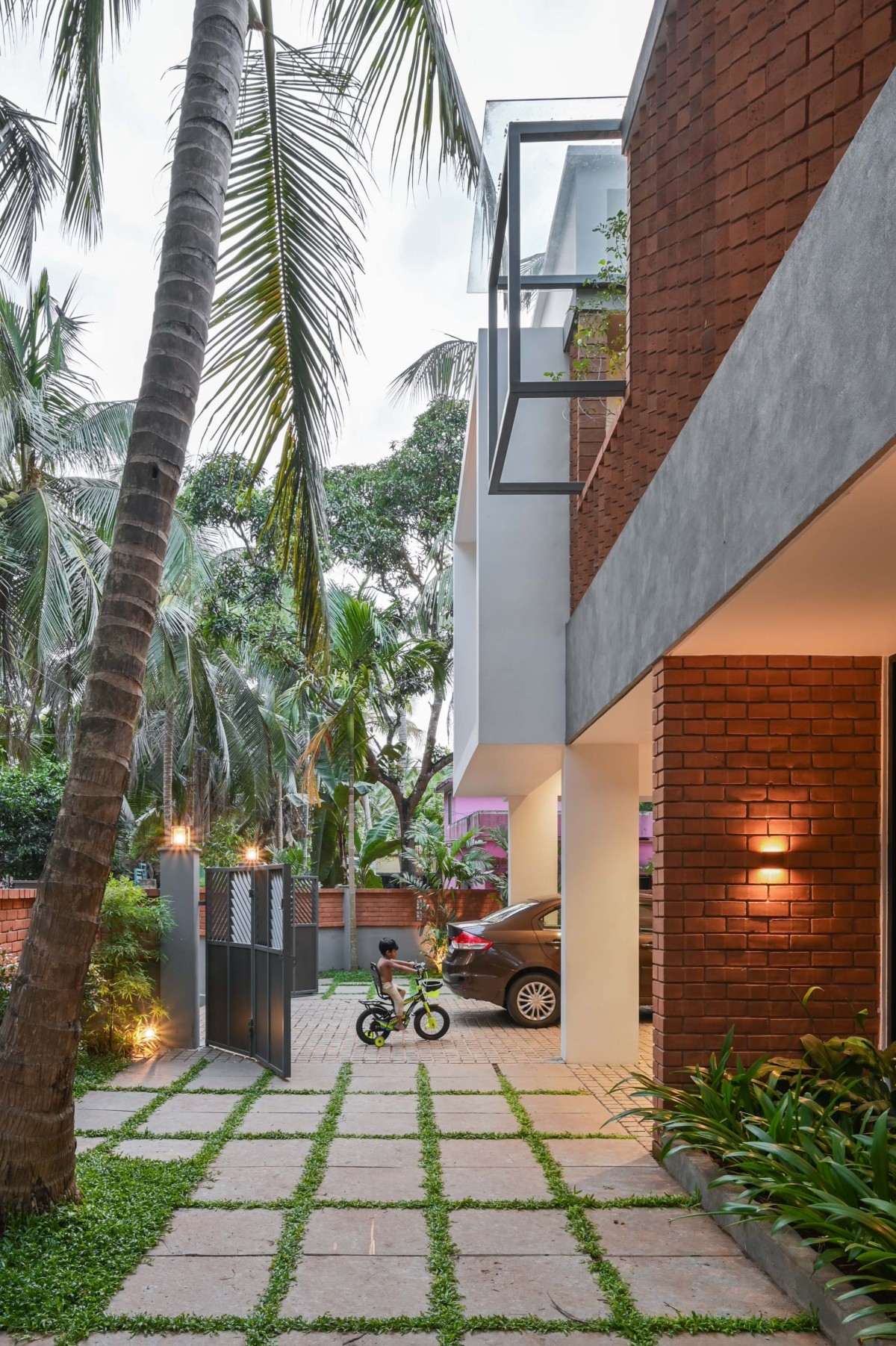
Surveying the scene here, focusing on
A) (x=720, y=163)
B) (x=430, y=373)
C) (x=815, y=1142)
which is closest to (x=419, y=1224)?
(x=815, y=1142)

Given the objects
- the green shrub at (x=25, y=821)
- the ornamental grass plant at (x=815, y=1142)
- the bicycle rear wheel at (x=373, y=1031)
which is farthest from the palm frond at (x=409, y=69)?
the green shrub at (x=25, y=821)

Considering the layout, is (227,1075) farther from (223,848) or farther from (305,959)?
(223,848)

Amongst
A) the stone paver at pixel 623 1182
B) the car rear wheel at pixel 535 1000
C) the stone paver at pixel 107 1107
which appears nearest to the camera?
the stone paver at pixel 623 1182

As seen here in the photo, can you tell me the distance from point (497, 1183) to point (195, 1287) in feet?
7.53

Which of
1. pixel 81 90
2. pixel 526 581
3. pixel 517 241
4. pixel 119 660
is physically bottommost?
pixel 119 660

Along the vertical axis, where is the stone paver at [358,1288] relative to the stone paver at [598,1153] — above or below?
above

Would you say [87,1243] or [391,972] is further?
[391,972]

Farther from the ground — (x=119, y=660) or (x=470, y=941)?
(x=119, y=660)

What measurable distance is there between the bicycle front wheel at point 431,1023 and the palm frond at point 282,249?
742 centimetres

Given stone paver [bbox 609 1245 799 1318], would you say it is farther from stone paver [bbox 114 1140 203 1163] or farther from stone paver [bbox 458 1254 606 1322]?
stone paver [bbox 114 1140 203 1163]

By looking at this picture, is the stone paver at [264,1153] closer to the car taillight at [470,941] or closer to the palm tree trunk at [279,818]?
the car taillight at [470,941]

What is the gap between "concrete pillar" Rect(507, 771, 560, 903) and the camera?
1802cm

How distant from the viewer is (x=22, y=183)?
851 cm

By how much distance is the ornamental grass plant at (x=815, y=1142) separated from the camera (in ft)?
14.7
